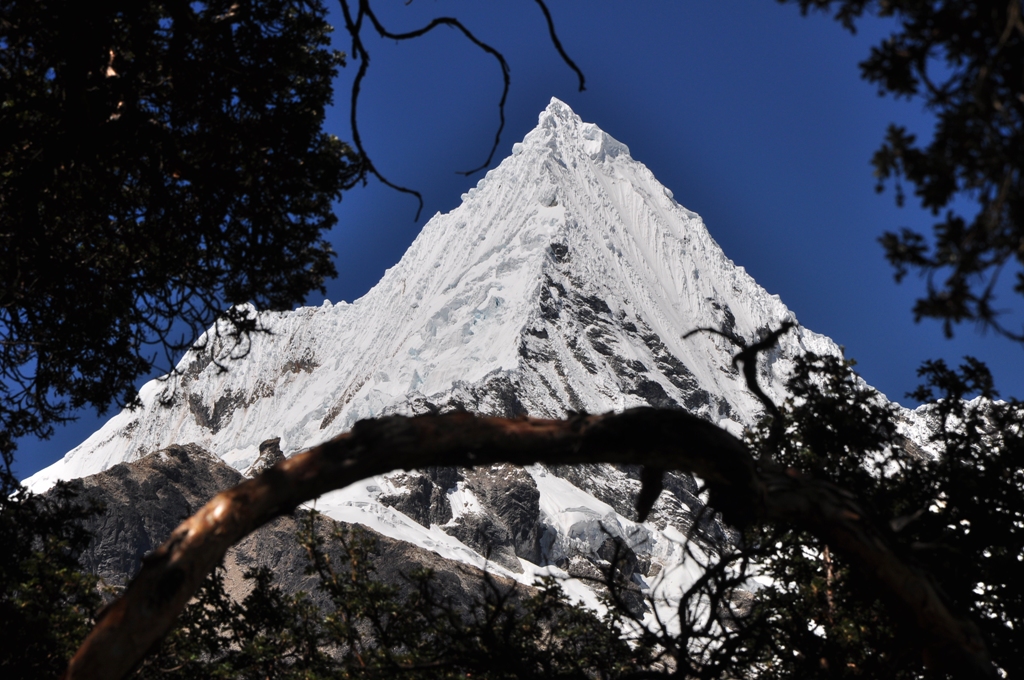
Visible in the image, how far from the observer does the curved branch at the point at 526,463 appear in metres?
3.03

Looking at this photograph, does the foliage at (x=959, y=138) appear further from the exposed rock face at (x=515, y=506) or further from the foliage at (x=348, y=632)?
the exposed rock face at (x=515, y=506)

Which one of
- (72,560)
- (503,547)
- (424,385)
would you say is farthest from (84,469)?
(72,560)

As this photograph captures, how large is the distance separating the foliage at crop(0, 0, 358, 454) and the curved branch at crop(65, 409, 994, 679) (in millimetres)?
4279

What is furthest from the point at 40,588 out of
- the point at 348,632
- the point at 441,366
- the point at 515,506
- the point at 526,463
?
the point at 441,366

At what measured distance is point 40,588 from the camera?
8711 mm

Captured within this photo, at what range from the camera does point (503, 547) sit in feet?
415

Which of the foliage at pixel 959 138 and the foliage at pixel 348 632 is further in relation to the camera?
the foliage at pixel 348 632

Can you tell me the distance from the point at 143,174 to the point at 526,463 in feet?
20.7

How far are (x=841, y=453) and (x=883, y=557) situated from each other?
401cm

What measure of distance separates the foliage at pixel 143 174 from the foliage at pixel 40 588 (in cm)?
109

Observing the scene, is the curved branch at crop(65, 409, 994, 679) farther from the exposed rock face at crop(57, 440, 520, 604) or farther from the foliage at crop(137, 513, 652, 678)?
the exposed rock face at crop(57, 440, 520, 604)

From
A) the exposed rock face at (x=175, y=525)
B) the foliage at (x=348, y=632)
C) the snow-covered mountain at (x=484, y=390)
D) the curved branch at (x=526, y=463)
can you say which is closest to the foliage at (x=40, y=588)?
the foliage at (x=348, y=632)

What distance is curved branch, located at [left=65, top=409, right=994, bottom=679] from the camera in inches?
119

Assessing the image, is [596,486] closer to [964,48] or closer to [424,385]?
[424,385]
